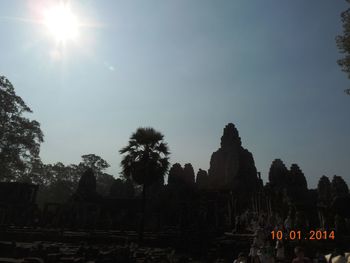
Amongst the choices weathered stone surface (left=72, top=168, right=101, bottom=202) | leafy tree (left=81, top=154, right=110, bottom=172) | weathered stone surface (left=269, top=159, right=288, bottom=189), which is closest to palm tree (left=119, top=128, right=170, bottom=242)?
weathered stone surface (left=72, top=168, right=101, bottom=202)

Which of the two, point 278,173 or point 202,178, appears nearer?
point 278,173

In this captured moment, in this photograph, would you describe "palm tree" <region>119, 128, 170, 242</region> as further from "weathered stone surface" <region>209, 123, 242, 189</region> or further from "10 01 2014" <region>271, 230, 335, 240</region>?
"weathered stone surface" <region>209, 123, 242, 189</region>

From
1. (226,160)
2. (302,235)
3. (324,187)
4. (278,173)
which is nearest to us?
(302,235)

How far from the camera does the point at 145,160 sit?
2338 cm

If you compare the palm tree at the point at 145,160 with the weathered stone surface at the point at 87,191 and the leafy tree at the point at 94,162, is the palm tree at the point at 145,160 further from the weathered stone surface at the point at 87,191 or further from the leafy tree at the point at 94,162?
the leafy tree at the point at 94,162

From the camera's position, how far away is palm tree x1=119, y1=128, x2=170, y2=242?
75.6 feet

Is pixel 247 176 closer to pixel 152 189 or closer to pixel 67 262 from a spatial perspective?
pixel 152 189

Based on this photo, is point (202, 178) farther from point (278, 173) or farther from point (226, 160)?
point (278, 173)

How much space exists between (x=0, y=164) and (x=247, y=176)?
37.4 m

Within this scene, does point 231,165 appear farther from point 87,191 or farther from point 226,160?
point 87,191

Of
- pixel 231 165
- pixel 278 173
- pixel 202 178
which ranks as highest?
pixel 231 165

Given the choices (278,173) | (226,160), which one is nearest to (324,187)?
(278,173)

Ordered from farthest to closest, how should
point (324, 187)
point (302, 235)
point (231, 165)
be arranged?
1. point (231, 165)
2. point (324, 187)
3. point (302, 235)

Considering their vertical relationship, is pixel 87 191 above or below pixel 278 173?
below
